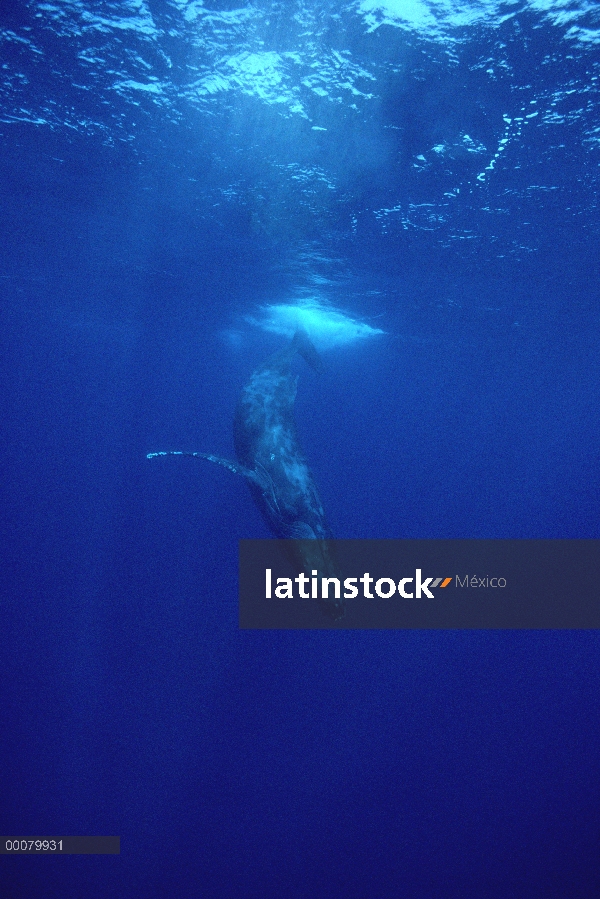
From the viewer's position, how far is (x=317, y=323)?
29.6m

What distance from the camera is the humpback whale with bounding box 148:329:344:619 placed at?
896cm

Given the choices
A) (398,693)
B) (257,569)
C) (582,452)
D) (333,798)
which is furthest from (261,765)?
(582,452)

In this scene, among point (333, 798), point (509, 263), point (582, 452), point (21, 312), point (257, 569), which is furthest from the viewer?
point (582, 452)

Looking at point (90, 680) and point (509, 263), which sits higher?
point (509, 263)

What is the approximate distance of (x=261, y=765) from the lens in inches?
830

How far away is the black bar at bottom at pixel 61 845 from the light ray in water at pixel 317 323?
21963 millimetres

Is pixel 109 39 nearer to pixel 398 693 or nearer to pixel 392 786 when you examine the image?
pixel 392 786

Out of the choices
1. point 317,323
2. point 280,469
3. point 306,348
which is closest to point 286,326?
point 317,323

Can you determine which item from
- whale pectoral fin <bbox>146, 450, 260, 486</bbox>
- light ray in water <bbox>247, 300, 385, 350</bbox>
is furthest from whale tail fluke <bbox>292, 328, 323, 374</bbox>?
light ray in water <bbox>247, 300, 385, 350</bbox>

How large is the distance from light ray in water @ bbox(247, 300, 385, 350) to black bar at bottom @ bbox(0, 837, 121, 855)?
72.1ft

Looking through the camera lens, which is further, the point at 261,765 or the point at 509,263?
the point at 261,765

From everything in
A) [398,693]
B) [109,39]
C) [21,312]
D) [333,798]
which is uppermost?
[21,312]

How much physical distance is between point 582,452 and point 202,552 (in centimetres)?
6902

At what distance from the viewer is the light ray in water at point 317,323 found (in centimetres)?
2727
